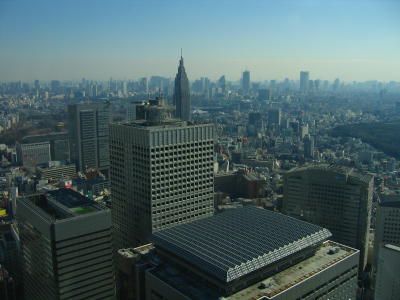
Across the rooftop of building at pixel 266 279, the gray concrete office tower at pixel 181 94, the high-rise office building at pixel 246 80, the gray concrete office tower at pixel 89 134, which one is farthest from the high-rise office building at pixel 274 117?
the high-rise office building at pixel 246 80

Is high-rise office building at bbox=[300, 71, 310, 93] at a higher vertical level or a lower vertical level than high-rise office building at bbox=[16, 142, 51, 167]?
higher

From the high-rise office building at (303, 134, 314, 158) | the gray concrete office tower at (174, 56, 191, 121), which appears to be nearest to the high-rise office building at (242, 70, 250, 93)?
the high-rise office building at (303, 134, 314, 158)

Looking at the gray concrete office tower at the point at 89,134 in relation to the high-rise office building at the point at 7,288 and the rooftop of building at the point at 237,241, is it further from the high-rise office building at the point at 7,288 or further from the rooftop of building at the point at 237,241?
the rooftop of building at the point at 237,241

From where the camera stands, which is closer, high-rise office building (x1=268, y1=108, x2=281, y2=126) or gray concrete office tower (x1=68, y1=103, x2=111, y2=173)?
gray concrete office tower (x1=68, y1=103, x2=111, y2=173)

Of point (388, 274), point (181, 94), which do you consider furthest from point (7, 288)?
point (181, 94)

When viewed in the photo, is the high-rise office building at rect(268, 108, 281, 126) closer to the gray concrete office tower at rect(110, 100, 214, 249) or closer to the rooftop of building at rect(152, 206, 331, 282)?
the gray concrete office tower at rect(110, 100, 214, 249)

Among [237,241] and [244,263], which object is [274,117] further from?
[244,263]
